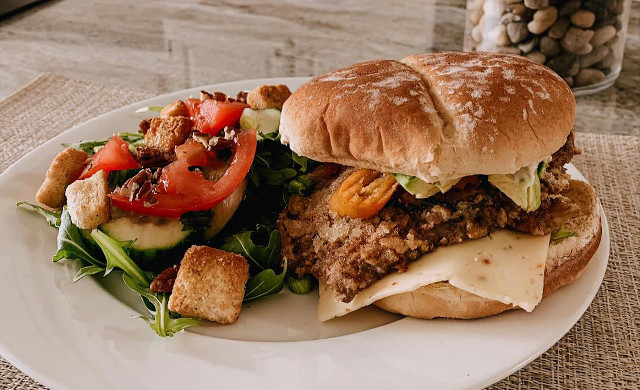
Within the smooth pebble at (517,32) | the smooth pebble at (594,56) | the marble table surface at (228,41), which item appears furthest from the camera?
the marble table surface at (228,41)

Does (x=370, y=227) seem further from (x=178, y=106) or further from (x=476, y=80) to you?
(x=178, y=106)

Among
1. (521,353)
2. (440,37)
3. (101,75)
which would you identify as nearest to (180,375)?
(521,353)

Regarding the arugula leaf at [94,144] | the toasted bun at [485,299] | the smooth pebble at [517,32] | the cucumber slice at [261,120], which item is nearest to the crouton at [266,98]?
the cucumber slice at [261,120]

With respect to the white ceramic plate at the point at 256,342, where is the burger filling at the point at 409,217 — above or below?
above

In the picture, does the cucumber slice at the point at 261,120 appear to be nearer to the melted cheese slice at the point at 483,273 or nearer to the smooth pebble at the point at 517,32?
the melted cheese slice at the point at 483,273

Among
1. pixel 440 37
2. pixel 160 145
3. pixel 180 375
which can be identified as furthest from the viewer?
pixel 440 37

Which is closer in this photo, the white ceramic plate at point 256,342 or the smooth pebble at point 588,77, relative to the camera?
the white ceramic plate at point 256,342

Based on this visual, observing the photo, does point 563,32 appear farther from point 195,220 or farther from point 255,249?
point 195,220
